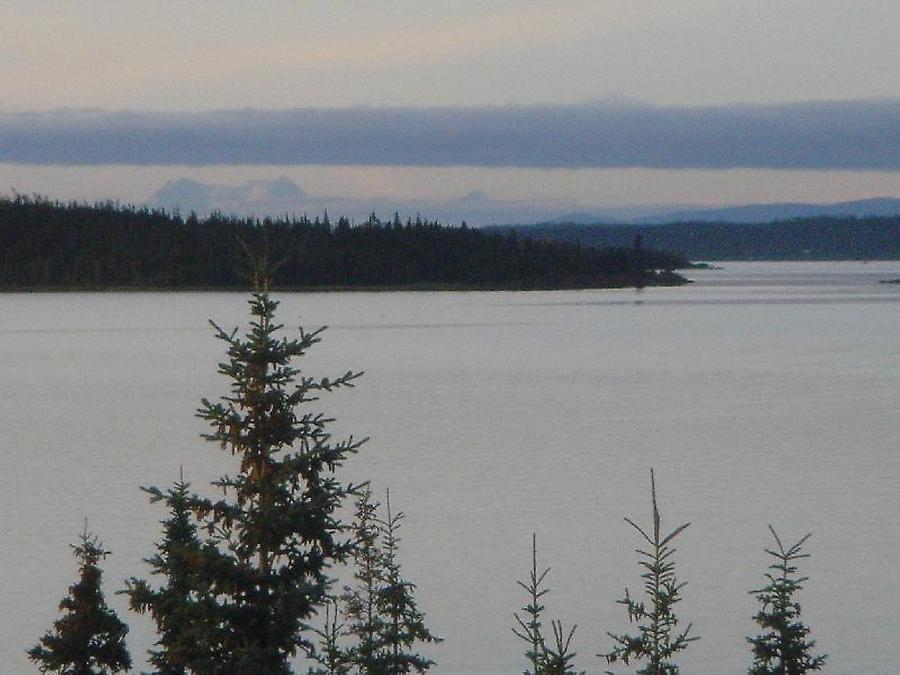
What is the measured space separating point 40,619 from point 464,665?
4256 millimetres

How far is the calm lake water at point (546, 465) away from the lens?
1569 cm

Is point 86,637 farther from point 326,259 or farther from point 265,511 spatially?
point 326,259

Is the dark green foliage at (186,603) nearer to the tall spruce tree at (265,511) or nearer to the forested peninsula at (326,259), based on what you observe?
the tall spruce tree at (265,511)

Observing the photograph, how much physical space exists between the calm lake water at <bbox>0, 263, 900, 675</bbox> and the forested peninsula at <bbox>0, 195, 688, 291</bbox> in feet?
239

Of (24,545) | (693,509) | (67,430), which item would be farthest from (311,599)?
(67,430)

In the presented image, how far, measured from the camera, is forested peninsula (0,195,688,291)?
5384 inches

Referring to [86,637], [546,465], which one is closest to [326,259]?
[546,465]

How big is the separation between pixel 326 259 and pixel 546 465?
113 meters

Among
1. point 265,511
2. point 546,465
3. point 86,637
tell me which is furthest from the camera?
point 546,465

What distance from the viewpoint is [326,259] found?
5413 inches

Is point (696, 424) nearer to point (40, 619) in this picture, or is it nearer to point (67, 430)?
point (67, 430)

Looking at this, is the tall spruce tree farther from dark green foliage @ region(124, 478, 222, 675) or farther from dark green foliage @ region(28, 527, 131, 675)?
dark green foliage @ region(28, 527, 131, 675)

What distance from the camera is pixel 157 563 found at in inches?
268

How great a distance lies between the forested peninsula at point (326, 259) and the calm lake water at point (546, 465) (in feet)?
239
